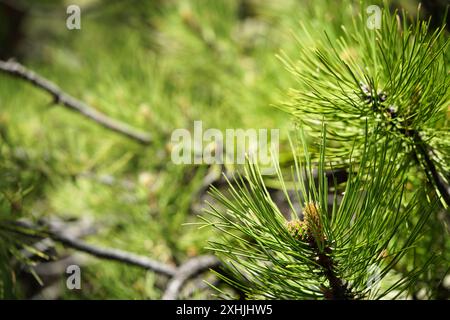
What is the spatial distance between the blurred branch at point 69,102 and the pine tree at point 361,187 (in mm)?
379

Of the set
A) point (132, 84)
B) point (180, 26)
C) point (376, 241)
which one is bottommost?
point (376, 241)

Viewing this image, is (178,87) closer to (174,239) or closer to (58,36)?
(174,239)

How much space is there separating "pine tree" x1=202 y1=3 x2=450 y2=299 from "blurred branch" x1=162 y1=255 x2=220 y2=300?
0.16m

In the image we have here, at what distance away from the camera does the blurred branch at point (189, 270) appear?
57cm

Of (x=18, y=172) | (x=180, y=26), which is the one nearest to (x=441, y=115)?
(x=18, y=172)

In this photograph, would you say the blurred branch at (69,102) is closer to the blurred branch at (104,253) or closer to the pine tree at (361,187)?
the blurred branch at (104,253)

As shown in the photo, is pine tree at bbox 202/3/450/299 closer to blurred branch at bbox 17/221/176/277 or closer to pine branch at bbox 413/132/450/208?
pine branch at bbox 413/132/450/208

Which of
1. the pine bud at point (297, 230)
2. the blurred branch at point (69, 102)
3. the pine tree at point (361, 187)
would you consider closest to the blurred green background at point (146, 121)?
the blurred branch at point (69, 102)

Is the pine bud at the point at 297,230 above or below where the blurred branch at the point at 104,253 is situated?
below

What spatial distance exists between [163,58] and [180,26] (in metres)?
0.15

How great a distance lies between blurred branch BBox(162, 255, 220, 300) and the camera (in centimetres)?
57

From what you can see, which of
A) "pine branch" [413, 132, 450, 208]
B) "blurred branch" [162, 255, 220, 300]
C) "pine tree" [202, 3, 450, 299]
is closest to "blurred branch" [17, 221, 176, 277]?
"blurred branch" [162, 255, 220, 300]

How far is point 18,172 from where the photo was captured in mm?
713

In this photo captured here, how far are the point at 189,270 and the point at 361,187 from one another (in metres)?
0.27
